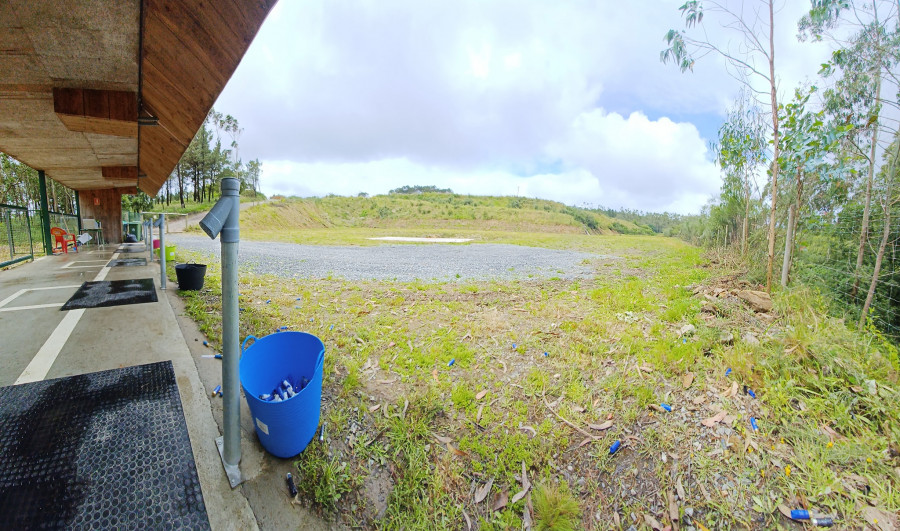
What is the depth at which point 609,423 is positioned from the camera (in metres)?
2.34

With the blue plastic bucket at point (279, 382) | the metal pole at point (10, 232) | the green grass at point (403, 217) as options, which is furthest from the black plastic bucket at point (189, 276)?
the green grass at point (403, 217)

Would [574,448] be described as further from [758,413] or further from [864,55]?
[864,55]

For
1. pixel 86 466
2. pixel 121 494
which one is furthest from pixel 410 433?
pixel 86 466

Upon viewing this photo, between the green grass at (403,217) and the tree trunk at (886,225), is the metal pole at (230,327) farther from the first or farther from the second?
the green grass at (403,217)

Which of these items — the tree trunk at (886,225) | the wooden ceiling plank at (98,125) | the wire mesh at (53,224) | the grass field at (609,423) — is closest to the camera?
the grass field at (609,423)

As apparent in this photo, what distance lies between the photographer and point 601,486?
78.7 inches

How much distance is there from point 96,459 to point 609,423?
3019mm

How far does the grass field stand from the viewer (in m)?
1.84

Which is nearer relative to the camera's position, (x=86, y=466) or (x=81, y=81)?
(x=86, y=466)

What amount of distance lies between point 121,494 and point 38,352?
7.66 feet

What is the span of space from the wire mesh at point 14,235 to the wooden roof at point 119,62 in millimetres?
3641

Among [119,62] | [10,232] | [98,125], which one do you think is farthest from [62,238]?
[119,62]

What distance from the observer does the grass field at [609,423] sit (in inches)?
72.4

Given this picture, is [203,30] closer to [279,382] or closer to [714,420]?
[279,382]
